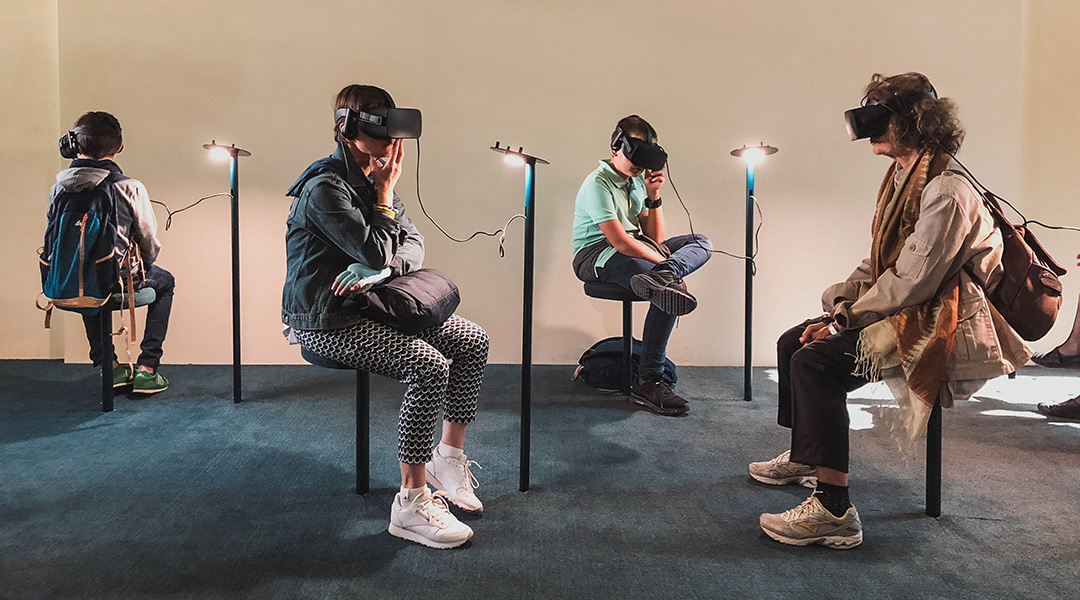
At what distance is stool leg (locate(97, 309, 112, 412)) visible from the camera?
2.93 metres

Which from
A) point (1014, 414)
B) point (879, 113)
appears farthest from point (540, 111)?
point (1014, 414)

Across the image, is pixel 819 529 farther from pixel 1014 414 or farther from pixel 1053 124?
pixel 1053 124

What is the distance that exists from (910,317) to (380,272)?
4.45ft

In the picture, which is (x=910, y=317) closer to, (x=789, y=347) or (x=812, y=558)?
(x=789, y=347)

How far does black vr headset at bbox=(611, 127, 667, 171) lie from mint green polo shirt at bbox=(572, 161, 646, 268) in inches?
9.5

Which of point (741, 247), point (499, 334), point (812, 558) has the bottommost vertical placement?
point (812, 558)

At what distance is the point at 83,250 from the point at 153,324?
619 mm

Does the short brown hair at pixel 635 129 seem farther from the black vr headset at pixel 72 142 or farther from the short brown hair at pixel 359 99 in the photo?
the black vr headset at pixel 72 142

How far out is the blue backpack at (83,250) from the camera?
2.91m

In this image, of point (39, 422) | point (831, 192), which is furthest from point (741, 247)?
point (39, 422)

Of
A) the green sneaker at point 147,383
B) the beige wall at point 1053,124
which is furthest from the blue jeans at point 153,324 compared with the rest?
the beige wall at point 1053,124

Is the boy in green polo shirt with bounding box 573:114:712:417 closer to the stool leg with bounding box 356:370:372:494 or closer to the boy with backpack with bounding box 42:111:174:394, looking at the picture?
the stool leg with bounding box 356:370:372:494

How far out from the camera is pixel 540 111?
4004 millimetres

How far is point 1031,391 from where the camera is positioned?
3.52 metres
